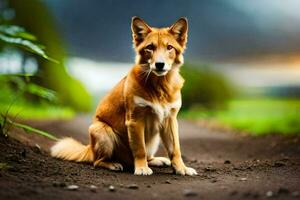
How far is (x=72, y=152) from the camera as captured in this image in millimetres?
6051

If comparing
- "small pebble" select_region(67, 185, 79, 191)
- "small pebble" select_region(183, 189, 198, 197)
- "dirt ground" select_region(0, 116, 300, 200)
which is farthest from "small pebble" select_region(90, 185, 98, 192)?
"small pebble" select_region(183, 189, 198, 197)

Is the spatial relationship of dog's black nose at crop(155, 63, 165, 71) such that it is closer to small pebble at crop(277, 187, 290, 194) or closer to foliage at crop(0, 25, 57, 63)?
foliage at crop(0, 25, 57, 63)

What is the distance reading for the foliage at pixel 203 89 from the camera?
17.7 metres

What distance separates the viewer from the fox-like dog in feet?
17.0

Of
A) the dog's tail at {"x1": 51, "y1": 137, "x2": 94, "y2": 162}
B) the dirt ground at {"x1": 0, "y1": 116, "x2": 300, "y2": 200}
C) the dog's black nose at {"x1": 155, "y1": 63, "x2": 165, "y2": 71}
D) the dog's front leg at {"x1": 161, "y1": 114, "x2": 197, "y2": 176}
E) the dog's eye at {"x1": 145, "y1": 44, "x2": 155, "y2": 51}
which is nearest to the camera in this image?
the dirt ground at {"x1": 0, "y1": 116, "x2": 300, "y2": 200}

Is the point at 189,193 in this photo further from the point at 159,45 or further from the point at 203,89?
the point at 203,89

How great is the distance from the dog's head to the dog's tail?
4.64 feet

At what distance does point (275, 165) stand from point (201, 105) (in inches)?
511

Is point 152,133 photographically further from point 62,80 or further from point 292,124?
point 62,80

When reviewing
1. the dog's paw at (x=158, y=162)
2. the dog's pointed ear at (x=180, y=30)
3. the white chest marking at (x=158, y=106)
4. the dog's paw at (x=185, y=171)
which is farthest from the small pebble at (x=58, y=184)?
the dog's pointed ear at (x=180, y=30)

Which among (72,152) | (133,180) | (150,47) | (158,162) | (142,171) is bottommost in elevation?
(133,180)

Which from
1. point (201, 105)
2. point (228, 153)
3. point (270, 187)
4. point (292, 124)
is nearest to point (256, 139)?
point (292, 124)

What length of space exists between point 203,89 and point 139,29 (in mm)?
13222

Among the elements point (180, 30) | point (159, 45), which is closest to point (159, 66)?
point (159, 45)
